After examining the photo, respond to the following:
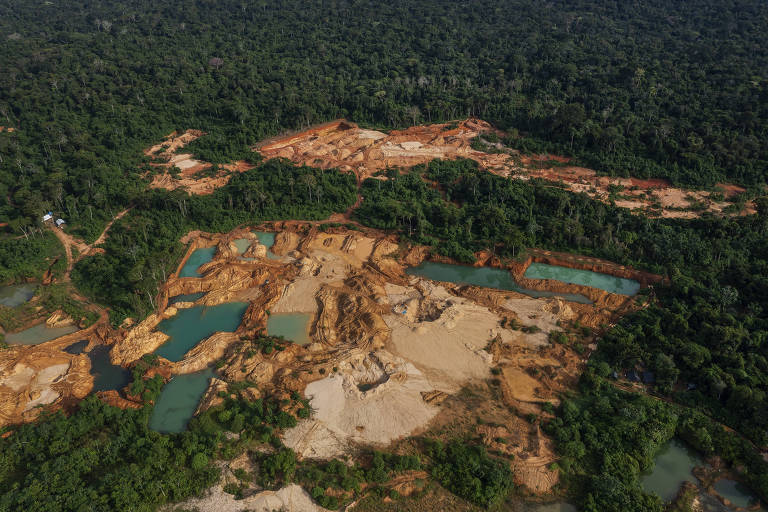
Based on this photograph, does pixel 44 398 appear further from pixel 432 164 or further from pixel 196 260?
pixel 432 164

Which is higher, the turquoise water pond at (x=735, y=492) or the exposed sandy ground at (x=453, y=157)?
the exposed sandy ground at (x=453, y=157)

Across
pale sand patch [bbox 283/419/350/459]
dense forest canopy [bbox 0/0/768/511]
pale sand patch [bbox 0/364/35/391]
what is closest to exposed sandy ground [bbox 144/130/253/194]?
dense forest canopy [bbox 0/0/768/511]

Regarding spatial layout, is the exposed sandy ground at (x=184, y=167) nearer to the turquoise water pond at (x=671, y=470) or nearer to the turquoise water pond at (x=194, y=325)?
the turquoise water pond at (x=194, y=325)

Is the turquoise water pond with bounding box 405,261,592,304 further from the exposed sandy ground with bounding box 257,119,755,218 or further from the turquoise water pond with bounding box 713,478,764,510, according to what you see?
the turquoise water pond with bounding box 713,478,764,510

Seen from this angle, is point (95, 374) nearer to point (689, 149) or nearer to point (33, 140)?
point (33, 140)

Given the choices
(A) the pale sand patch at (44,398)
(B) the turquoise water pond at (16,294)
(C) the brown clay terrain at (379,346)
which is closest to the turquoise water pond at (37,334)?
(B) the turquoise water pond at (16,294)
